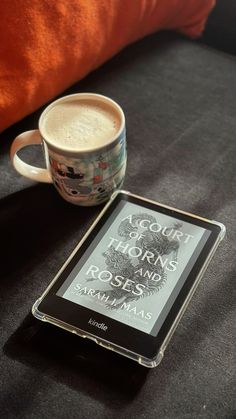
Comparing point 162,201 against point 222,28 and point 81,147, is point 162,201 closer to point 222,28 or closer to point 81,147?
point 81,147

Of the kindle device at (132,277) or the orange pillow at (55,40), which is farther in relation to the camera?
the orange pillow at (55,40)

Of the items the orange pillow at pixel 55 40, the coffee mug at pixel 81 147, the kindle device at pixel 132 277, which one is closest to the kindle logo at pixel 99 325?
the kindle device at pixel 132 277

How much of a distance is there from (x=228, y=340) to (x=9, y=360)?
221 millimetres

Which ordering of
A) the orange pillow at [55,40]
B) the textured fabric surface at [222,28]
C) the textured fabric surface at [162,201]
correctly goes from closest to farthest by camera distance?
1. the textured fabric surface at [162,201]
2. the orange pillow at [55,40]
3. the textured fabric surface at [222,28]

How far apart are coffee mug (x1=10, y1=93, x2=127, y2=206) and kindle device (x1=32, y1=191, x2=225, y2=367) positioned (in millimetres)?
37

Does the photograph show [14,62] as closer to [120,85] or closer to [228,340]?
[120,85]

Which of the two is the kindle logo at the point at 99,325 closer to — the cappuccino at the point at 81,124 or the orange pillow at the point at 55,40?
the cappuccino at the point at 81,124

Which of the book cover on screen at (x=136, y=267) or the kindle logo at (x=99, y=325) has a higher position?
the book cover on screen at (x=136, y=267)

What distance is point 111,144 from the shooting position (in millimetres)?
571

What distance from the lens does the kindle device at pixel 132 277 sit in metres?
0.51

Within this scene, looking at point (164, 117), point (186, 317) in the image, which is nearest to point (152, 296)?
point (186, 317)

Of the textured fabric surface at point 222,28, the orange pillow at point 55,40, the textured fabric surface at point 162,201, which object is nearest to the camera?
the textured fabric surface at point 162,201

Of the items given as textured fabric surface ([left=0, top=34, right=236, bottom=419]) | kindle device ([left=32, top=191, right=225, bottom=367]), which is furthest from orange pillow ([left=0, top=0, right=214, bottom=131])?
kindle device ([left=32, top=191, right=225, bottom=367])

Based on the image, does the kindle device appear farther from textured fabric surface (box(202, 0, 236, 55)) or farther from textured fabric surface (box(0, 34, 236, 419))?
textured fabric surface (box(202, 0, 236, 55))
